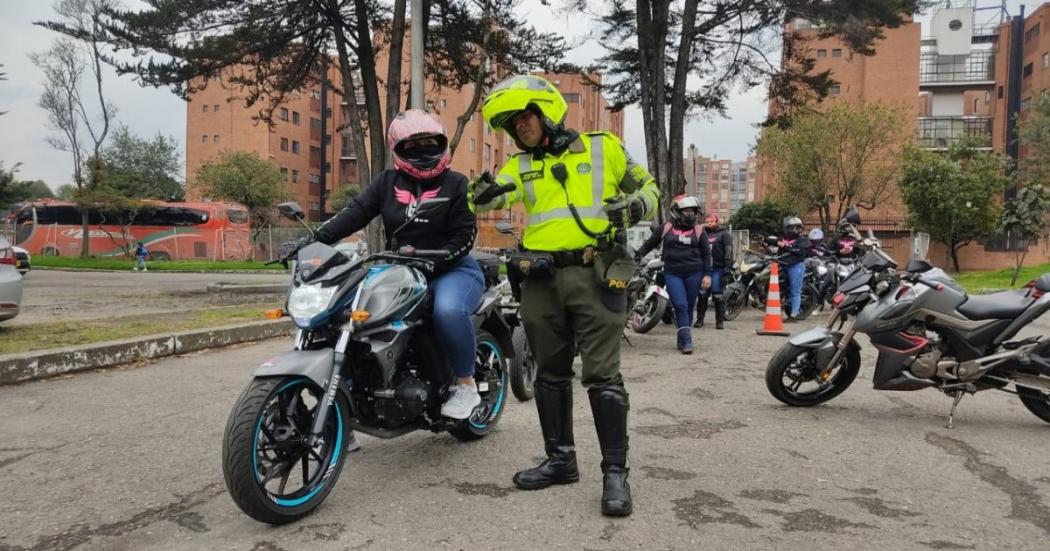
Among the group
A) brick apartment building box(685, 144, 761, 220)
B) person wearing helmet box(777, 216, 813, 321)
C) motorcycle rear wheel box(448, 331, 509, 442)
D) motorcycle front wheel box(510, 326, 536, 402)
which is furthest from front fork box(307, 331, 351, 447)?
brick apartment building box(685, 144, 761, 220)

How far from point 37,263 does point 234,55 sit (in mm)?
23863

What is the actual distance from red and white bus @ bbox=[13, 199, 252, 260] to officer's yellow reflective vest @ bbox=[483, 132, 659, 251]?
39179 mm

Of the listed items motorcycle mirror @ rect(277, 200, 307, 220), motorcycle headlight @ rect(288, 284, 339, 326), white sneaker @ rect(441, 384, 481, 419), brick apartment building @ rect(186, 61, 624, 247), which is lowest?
white sneaker @ rect(441, 384, 481, 419)

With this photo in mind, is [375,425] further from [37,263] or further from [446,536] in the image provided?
[37,263]

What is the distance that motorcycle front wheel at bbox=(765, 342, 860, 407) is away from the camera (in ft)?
17.3

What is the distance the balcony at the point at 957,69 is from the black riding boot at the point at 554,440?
72.3m

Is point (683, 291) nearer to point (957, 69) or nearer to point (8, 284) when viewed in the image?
point (8, 284)

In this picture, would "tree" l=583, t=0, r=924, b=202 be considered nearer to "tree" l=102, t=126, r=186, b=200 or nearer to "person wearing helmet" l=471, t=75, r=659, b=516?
"person wearing helmet" l=471, t=75, r=659, b=516

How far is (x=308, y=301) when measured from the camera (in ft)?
10.2

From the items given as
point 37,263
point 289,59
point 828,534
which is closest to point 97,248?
point 37,263

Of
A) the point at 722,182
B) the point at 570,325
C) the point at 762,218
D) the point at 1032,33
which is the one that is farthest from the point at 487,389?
the point at 722,182

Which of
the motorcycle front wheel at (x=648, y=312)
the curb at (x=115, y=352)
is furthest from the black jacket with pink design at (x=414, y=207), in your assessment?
the motorcycle front wheel at (x=648, y=312)

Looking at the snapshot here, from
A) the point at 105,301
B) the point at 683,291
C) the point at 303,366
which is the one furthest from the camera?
the point at 105,301

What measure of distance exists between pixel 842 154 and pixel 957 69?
36.6m
